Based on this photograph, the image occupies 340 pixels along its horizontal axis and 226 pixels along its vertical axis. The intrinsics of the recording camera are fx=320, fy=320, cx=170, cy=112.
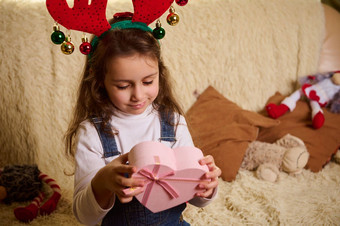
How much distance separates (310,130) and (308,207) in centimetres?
51

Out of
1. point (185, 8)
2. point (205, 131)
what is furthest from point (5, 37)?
point (205, 131)

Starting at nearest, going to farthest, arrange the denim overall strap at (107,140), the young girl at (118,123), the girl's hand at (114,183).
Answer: the girl's hand at (114,183)
the young girl at (118,123)
the denim overall strap at (107,140)

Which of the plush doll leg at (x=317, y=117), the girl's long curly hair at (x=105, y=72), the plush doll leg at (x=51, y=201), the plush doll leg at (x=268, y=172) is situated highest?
the girl's long curly hair at (x=105, y=72)

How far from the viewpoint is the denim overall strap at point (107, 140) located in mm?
871

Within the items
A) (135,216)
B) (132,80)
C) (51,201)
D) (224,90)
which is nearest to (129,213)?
(135,216)

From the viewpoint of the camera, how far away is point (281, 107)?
1650mm

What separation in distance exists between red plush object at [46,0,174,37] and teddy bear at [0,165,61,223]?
0.67 metres

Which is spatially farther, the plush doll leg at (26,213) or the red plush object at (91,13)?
the plush doll leg at (26,213)

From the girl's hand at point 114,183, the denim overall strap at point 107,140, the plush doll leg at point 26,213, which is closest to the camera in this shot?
the girl's hand at point 114,183

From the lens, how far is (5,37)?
1323 millimetres

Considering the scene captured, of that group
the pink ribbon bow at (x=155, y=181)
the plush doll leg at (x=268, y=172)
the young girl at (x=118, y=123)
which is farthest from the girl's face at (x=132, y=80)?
the plush doll leg at (x=268, y=172)

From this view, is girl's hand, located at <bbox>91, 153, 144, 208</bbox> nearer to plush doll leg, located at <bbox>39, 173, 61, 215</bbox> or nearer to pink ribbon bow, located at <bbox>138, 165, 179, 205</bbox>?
pink ribbon bow, located at <bbox>138, 165, 179, 205</bbox>

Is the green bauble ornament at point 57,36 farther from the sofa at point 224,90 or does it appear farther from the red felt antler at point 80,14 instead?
the sofa at point 224,90

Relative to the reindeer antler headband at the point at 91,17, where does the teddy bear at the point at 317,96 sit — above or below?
below
